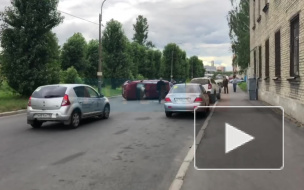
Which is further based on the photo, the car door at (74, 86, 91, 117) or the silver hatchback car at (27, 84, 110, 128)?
the car door at (74, 86, 91, 117)

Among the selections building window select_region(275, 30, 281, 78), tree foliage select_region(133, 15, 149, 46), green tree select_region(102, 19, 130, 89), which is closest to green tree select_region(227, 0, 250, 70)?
green tree select_region(102, 19, 130, 89)

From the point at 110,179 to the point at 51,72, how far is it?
18.6 meters

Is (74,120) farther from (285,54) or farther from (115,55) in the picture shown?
(115,55)

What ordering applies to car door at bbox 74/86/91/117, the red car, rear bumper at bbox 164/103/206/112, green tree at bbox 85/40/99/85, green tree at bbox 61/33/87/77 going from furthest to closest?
green tree at bbox 85/40/99/85
green tree at bbox 61/33/87/77
the red car
rear bumper at bbox 164/103/206/112
car door at bbox 74/86/91/117

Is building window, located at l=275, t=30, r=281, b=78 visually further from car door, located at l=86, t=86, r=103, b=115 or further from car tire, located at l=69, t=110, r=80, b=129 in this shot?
car tire, located at l=69, t=110, r=80, b=129

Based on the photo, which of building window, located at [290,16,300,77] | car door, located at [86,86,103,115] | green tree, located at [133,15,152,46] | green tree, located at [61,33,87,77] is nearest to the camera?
car door, located at [86,86,103,115]

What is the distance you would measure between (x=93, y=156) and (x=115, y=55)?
111 ft

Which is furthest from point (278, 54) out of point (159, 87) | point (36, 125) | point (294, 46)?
point (36, 125)

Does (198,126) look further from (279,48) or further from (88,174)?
(279,48)

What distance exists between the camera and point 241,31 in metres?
42.4

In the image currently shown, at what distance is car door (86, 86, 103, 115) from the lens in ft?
39.1

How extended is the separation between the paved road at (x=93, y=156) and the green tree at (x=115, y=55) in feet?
92.5

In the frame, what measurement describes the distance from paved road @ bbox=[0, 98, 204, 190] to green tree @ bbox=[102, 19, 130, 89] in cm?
2821

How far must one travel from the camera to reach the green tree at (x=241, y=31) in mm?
40344
